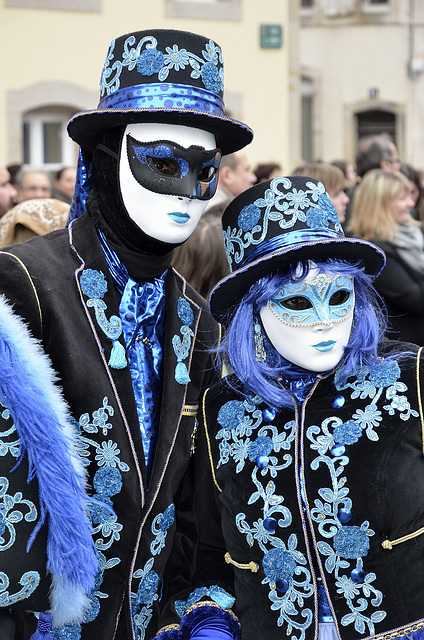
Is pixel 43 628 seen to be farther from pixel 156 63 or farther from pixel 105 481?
pixel 156 63

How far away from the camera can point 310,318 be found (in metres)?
2.27

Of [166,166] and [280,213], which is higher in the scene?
[166,166]

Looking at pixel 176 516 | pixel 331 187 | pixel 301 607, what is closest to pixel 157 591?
pixel 176 516

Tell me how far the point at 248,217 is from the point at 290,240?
0.51ft

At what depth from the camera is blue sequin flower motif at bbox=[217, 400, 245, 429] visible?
2.42 metres

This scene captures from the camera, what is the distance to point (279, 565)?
7.49 ft

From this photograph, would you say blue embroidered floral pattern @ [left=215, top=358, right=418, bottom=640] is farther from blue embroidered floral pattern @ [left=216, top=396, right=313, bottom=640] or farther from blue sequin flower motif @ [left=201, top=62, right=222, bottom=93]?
blue sequin flower motif @ [left=201, top=62, right=222, bottom=93]

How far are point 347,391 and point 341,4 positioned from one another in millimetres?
19373

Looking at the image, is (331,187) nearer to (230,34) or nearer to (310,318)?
(310,318)

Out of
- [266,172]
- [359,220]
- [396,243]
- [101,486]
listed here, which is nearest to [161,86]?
[101,486]

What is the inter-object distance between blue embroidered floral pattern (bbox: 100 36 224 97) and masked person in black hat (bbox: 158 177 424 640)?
34 cm

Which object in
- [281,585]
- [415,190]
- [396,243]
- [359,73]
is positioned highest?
[359,73]

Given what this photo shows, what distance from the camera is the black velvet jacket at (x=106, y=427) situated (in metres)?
2.32

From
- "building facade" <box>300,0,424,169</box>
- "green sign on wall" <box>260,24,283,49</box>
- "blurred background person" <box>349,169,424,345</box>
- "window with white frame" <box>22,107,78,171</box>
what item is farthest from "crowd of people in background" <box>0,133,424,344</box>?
"building facade" <box>300,0,424,169</box>
